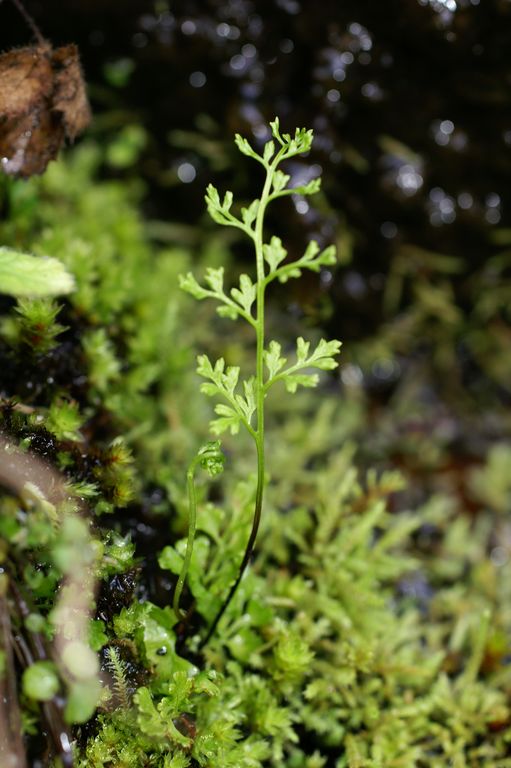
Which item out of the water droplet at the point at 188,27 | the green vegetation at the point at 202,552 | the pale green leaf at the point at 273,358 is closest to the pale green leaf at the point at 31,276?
the green vegetation at the point at 202,552

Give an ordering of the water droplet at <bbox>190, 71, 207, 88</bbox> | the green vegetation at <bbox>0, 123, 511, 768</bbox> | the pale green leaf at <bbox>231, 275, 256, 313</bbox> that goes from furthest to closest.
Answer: the water droplet at <bbox>190, 71, 207, 88</bbox> < the pale green leaf at <bbox>231, 275, 256, 313</bbox> < the green vegetation at <bbox>0, 123, 511, 768</bbox>

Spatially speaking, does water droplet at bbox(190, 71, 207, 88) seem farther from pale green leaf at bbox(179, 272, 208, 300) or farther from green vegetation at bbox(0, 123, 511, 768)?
pale green leaf at bbox(179, 272, 208, 300)

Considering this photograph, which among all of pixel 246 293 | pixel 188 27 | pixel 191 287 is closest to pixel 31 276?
pixel 191 287

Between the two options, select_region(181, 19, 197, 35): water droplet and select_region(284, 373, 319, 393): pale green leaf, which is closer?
select_region(284, 373, 319, 393): pale green leaf

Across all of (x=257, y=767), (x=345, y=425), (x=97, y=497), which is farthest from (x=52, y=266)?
(x=345, y=425)

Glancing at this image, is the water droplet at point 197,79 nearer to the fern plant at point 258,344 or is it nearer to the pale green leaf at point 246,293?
the fern plant at point 258,344

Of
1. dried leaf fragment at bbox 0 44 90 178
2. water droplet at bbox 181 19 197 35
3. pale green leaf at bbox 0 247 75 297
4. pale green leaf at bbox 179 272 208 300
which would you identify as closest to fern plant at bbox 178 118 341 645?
pale green leaf at bbox 179 272 208 300

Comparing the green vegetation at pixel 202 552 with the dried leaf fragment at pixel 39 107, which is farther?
the dried leaf fragment at pixel 39 107
